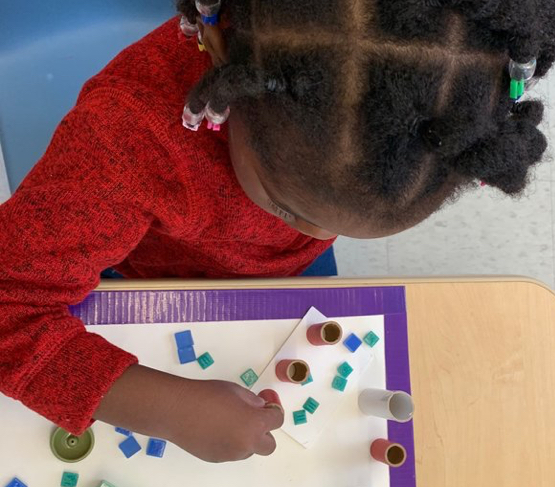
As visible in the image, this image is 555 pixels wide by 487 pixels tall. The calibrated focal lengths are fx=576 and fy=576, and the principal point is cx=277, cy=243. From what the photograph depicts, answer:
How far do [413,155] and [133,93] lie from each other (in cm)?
26

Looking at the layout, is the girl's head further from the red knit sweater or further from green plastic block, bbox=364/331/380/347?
green plastic block, bbox=364/331/380/347

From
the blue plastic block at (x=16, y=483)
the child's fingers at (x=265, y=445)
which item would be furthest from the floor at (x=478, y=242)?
the blue plastic block at (x=16, y=483)

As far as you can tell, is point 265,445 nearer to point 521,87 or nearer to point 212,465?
point 212,465

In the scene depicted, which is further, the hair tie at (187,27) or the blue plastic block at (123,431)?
the blue plastic block at (123,431)

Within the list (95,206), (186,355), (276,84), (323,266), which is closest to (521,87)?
(276,84)

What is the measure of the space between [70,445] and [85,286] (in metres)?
0.20

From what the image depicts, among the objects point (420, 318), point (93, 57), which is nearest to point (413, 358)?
point (420, 318)

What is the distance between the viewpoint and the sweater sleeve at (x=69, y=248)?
0.52m

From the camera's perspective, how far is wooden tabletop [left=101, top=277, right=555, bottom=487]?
30.7 inches

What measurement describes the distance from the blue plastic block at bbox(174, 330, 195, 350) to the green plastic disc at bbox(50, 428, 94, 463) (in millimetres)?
137

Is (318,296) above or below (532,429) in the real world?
above

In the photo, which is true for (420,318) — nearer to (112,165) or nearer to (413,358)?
(413,358)

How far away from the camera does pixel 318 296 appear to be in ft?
2.43

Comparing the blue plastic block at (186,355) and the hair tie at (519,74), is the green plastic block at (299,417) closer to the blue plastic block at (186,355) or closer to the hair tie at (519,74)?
the blue plastic block at (186,355)
